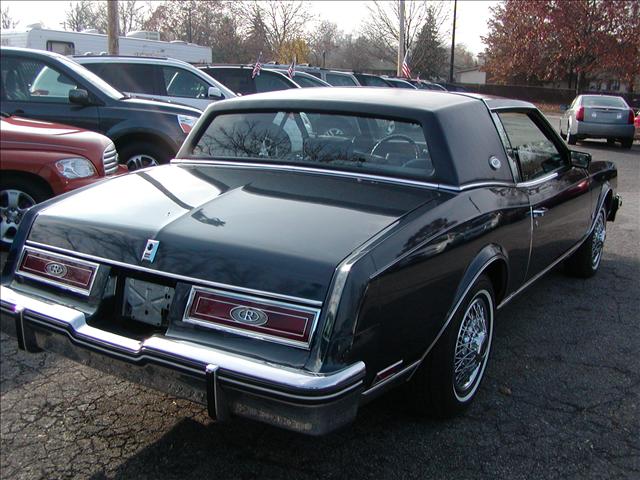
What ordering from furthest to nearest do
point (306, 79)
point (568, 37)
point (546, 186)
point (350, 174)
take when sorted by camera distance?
1. point (568, 37)
2. point (306, 79)
3. point (546, 186)
4. point (350, 174)

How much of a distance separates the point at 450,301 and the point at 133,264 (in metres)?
1.41

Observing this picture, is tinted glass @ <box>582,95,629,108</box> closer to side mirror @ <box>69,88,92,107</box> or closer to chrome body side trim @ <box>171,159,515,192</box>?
side mirror @ <box>69,88,92,107</box>

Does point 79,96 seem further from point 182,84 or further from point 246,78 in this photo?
point 246,78

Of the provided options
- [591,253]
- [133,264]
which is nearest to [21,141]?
[133,264]

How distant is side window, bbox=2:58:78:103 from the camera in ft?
24.0

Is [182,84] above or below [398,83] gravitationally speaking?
below

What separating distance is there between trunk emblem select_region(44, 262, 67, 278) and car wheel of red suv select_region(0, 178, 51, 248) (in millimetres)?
2882

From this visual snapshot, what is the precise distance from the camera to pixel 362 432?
314 cm

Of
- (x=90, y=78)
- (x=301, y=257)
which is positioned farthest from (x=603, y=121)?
(x=301, y=257)

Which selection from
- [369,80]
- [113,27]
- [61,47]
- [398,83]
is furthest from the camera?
[398,83]

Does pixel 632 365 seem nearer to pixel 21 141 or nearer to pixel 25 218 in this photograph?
pixel 25 218

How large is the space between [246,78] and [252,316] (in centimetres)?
1132

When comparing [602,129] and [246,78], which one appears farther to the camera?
[602,129]

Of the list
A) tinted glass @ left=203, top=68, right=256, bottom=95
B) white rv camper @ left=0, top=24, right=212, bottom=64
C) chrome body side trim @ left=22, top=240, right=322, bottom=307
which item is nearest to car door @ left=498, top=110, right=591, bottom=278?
chrome body side trim @ left=22, top=240, right=322, bottom=307
